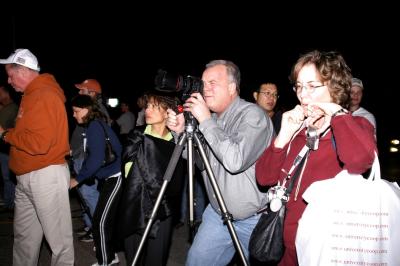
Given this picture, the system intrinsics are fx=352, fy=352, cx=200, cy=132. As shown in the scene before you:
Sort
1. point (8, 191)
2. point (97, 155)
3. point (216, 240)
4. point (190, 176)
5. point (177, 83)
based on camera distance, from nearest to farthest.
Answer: point (177, 83)
point (190, 176)
point (216, 240)
point (97, 155)
point (8, 191)

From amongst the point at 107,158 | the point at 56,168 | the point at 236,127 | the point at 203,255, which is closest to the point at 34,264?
the point at 56,168

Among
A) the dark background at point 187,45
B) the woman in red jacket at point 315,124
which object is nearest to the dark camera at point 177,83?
the woman in red jacket at point 315,124

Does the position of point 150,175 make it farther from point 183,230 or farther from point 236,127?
point 183,230

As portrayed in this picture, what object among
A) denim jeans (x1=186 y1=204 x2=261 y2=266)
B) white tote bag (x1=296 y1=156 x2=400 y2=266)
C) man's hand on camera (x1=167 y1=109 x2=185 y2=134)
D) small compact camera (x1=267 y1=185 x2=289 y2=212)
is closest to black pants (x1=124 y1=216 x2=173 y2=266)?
denim jeans (x1=186 y1=204 x2=261 y2=266)

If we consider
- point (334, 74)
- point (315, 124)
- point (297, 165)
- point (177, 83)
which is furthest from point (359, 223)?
point (177, 83)

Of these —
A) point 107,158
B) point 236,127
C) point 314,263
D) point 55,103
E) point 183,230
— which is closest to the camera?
point 314,263

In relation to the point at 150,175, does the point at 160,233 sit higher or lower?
lower

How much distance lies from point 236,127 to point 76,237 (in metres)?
3.45

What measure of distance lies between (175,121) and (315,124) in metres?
1.15

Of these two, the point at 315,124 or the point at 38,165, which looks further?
the point at 38,165

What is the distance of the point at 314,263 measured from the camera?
1583mm

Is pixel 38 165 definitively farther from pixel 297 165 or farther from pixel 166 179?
pixel 297 165

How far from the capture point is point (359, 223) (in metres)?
1.54

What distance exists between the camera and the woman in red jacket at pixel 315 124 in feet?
5.59
